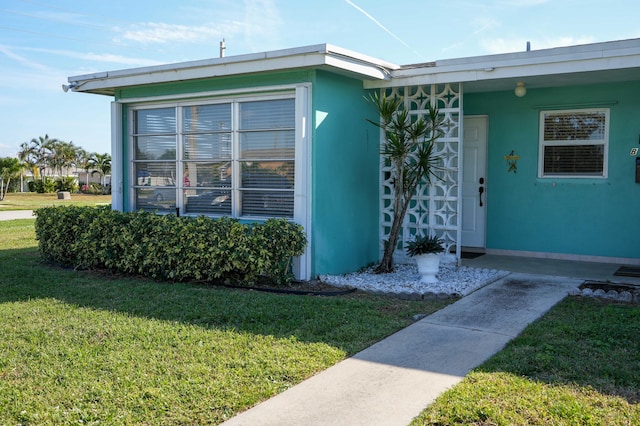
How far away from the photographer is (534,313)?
18.9 ft

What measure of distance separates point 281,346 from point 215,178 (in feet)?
13.6

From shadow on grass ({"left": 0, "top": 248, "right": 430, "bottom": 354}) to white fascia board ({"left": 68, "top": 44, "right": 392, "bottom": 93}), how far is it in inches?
108

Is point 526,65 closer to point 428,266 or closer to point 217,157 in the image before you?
point 428,266

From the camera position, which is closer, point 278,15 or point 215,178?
point 215,178

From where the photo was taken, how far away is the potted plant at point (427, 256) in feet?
23.3

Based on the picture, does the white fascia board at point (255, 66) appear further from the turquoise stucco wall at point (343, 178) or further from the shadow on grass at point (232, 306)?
the shadow on grass at point (232, 306)

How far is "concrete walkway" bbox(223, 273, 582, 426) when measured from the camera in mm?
3516

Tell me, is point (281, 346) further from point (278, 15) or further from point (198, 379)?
point (278, 15)

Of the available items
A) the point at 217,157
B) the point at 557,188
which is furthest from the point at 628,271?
the point at 217,157

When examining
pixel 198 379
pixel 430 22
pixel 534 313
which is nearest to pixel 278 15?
pixel 430 22

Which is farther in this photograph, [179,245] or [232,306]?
[179,245]

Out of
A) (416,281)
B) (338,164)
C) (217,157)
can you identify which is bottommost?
(416,281)

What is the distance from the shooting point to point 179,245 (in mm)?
7375

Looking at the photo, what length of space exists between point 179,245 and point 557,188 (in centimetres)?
555
